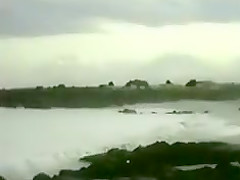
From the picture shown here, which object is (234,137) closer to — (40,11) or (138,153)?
(138,153)

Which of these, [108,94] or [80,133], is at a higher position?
[108,94]

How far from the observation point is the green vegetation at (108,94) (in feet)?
5.66

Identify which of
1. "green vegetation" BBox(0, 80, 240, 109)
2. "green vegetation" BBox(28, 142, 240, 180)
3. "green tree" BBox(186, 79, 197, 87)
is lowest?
"green vegetation" BBox(28, 142, 240, 180)

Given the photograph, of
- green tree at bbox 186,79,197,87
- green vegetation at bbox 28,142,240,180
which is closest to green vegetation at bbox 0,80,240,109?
green tree at bbox 186,79,197,87

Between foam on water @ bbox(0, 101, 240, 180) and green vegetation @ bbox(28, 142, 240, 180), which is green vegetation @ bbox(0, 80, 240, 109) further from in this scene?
green vegetation @ bbox(28, 142, 240, 180)

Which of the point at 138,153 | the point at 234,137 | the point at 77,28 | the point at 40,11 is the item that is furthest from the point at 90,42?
the point at 234,137

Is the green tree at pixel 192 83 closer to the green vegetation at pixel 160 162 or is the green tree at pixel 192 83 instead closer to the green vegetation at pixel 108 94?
the green vegetation at pixel 108 94

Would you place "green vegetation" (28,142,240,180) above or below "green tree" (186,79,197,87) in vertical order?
below

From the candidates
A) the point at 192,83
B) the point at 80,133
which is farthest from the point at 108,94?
the point at 192,83

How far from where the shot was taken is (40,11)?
5.73 feet

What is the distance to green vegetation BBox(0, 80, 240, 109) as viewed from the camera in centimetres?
173

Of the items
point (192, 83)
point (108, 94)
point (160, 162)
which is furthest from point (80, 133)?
point (192, 83)

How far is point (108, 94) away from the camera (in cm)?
173

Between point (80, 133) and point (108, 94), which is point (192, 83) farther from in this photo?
point (80, 133)
